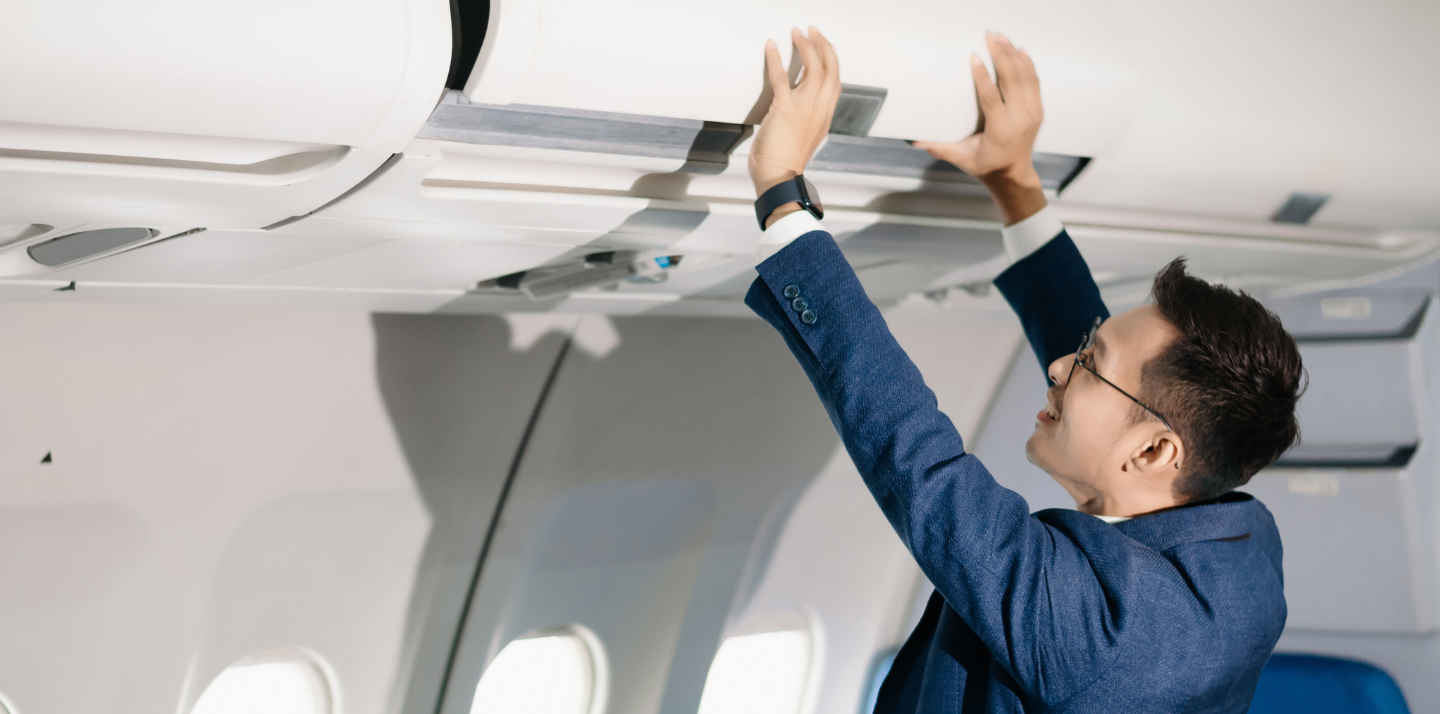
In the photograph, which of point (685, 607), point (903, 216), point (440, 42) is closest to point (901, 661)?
point (903, 216)

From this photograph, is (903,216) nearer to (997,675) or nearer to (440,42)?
(997,675)

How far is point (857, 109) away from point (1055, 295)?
71 centimetres

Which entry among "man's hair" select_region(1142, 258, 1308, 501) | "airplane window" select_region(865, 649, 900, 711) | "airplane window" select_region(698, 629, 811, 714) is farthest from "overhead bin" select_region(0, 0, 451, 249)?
"airplane window" select_region(865, 649, 900, 711)

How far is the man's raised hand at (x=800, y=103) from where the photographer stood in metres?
1.16

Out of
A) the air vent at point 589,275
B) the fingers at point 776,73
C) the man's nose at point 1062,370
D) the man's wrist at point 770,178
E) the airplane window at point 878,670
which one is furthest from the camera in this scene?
the airplane window at point 878,670

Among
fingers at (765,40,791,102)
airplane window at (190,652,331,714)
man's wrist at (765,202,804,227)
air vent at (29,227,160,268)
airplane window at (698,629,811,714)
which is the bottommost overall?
airplane window at (190,652,331,714)

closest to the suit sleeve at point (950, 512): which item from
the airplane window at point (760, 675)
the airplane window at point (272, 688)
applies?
the airplane window at point (272, 688)

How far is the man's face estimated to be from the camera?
1382mm

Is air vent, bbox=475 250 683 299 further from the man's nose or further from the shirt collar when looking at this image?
the shirt collar

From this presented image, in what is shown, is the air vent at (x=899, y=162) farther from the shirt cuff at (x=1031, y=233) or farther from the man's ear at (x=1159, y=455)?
the man's ear at (x=1159, y=455)

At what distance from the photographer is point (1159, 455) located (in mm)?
1375

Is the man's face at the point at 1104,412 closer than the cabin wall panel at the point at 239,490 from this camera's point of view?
Yes

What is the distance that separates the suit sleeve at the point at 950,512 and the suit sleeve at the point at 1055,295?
0.57 m

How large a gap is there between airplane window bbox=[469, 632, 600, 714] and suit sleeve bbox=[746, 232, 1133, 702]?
1.97 metres
